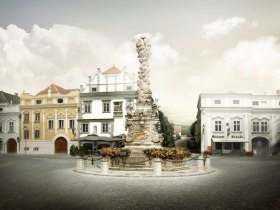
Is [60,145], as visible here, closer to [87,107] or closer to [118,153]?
[87,107]

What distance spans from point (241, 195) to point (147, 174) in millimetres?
7307

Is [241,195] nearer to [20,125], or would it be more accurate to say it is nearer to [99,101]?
[99,101]

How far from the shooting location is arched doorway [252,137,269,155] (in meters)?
48.2

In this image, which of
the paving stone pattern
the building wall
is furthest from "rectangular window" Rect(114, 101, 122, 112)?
the paving stone pattern

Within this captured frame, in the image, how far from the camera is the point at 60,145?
4891 cm

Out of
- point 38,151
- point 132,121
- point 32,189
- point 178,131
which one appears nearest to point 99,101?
point 38,151

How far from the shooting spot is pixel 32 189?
14.0 m

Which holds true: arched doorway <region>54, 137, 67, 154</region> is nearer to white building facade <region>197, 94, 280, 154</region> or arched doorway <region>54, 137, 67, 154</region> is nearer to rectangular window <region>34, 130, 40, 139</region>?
rectangular window <region>34, 130, 40, 139</region>

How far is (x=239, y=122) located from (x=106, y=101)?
61.2ft

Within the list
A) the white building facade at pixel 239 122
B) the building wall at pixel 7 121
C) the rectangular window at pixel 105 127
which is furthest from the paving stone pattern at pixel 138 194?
the building wall at pixel 7 121

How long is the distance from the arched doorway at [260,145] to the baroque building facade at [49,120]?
82.1 ft

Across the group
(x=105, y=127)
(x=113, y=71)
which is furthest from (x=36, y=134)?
(x=113, y=71)

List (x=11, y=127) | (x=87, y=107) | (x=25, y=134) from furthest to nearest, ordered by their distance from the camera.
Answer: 1. (x=11, y=127)
2. (x=25, y=134)
3. (x=87, y=107)

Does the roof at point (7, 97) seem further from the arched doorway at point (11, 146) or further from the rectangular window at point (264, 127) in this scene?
the rectangular window at point (264, 127)
